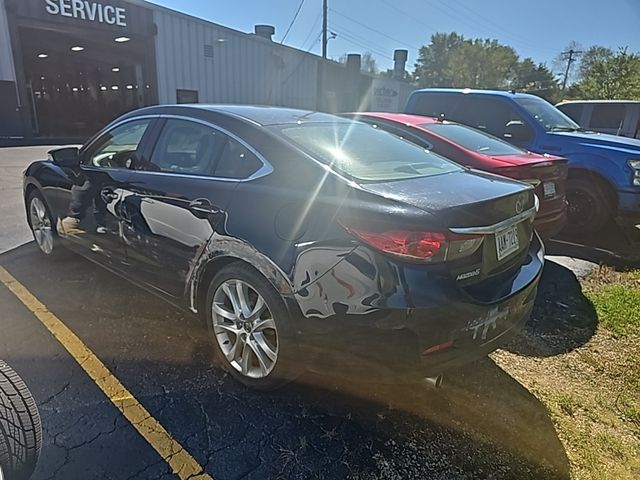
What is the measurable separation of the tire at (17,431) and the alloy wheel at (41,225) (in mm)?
2886

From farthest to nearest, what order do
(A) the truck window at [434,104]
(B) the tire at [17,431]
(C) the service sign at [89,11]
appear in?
(C) the service sign at [89,11] < (A) the truck window at [434,104] < (B) the tire at [17,431]

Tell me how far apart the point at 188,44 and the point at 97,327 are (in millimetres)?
19904

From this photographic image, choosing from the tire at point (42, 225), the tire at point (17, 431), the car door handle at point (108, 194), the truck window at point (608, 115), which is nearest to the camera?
the tire at point (17, 431)

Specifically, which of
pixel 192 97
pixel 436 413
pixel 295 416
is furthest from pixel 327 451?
pixel 192 97

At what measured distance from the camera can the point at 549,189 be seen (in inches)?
184

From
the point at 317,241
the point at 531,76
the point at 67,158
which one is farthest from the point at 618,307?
the point at 531,76

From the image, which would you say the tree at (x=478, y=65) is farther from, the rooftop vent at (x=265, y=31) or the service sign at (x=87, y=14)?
the service sign at (x=87, y=14)

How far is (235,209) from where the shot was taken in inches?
101

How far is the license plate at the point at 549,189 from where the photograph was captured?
4.63m

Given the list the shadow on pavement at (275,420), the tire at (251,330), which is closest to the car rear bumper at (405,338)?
the tire at (251,330)

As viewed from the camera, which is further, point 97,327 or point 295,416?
point 97,327

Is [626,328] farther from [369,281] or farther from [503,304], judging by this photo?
[369,281]

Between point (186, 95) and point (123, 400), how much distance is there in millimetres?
20163

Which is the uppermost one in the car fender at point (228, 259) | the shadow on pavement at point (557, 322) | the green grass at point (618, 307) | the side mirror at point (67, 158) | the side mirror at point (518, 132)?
the side mirror at point (518, 132)
